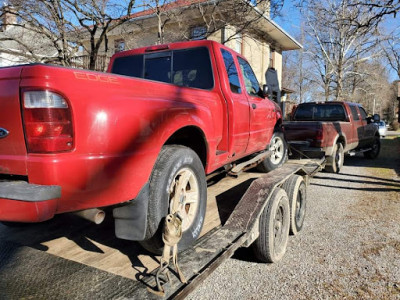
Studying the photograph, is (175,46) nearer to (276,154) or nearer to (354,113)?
(276,154)

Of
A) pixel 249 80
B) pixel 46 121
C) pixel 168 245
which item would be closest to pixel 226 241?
pixel 168 245

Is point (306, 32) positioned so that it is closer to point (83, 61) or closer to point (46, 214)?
point (83, 61)

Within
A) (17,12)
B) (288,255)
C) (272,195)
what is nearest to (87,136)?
(272,195)

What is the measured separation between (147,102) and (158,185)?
1.96ft

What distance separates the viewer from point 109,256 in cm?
244

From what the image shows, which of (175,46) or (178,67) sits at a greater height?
(175,46)

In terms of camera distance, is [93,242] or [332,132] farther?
[332,132]

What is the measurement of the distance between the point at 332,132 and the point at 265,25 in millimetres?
11509

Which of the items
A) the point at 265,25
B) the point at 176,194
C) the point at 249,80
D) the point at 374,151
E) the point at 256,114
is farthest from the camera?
the point at 265,25

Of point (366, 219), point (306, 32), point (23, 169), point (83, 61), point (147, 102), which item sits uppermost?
point (306, 32)

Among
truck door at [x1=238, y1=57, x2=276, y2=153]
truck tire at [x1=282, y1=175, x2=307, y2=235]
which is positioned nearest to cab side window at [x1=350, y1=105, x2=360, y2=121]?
truck door at [x1=238, y1=57, x2=276, y2=153]

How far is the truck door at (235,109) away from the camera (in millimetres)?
3678

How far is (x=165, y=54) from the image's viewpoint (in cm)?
395

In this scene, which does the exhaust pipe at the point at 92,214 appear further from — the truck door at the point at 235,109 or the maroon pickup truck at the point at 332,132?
the maroon pickup truck at the point at 332,132
